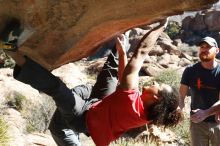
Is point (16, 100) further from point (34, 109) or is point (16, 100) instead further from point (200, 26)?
point (200, 26)

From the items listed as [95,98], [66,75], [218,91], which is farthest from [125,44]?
[66,75]

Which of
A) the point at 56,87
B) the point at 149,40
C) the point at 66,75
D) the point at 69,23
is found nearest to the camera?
the point at 69,23

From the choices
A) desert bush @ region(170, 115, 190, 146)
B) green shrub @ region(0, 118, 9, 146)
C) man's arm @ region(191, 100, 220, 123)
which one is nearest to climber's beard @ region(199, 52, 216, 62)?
man's arm @ region(191, 100, 220, 123)

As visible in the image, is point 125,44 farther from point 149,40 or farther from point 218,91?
point 218,91

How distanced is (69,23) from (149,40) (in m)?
1.10

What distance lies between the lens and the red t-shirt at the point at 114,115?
14.2ft

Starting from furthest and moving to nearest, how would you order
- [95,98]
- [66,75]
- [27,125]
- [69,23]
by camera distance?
[66,75] → [27,125] → [95,98] → [69,23]

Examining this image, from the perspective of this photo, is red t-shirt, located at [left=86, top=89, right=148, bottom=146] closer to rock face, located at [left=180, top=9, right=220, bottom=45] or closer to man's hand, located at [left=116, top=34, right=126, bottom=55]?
man's hand, located at [left=116, top=34, right=126, bottom=55]

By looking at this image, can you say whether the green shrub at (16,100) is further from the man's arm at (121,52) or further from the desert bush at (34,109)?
the man's arm at (121,52)

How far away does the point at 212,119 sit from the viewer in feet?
20.8

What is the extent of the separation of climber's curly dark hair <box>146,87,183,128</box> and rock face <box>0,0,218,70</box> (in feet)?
3.16

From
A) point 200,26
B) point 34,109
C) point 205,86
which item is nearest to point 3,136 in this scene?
point 205,86

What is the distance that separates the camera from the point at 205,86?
633 cm

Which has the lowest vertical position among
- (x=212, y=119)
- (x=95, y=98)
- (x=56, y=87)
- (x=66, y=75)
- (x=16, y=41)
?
(x=66, y=75)
